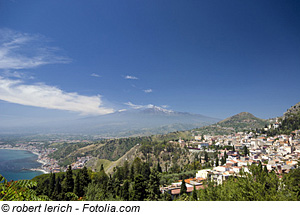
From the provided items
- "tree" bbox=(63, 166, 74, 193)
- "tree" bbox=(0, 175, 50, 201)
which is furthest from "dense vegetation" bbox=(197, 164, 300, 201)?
"tree" bbox=(63, 166, 74, 193)

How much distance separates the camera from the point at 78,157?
71750mm

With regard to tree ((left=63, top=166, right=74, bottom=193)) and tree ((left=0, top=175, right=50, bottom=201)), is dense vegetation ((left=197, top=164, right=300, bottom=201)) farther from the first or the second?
tree ((left=63, top=166, right=74, bottom=193))

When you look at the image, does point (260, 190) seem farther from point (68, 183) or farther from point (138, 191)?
point (68, 183)

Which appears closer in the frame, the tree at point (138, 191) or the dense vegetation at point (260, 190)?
the dense vegetation at point (260, 190)

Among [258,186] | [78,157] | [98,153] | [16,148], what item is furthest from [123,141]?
[258,186]

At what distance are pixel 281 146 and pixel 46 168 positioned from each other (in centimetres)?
7363

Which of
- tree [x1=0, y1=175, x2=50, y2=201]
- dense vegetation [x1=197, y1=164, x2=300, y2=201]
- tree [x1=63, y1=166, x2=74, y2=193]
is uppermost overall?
tree [x1=0, y1=175, x2=50, y2=201]

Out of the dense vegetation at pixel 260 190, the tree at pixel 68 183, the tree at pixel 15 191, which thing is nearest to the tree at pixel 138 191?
the tree at pixel 68 183

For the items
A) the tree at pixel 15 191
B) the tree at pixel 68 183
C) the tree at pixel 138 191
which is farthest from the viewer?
the tree at pixel 68 183

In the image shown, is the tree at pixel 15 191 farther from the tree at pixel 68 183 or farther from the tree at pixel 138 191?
the tree at pixel 68 183

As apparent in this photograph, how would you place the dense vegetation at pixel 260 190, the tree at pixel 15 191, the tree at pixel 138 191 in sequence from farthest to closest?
the tree at pixel 138 191
the dense vegetation at pixel 260 190
the tree at pixel 15 191

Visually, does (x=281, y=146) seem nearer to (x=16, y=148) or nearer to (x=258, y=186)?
(x=258, y=186)

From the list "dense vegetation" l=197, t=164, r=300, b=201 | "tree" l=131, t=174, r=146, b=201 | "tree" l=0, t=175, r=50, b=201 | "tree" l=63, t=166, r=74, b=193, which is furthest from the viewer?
"tree" l=63, t=166, r=74, b=193
